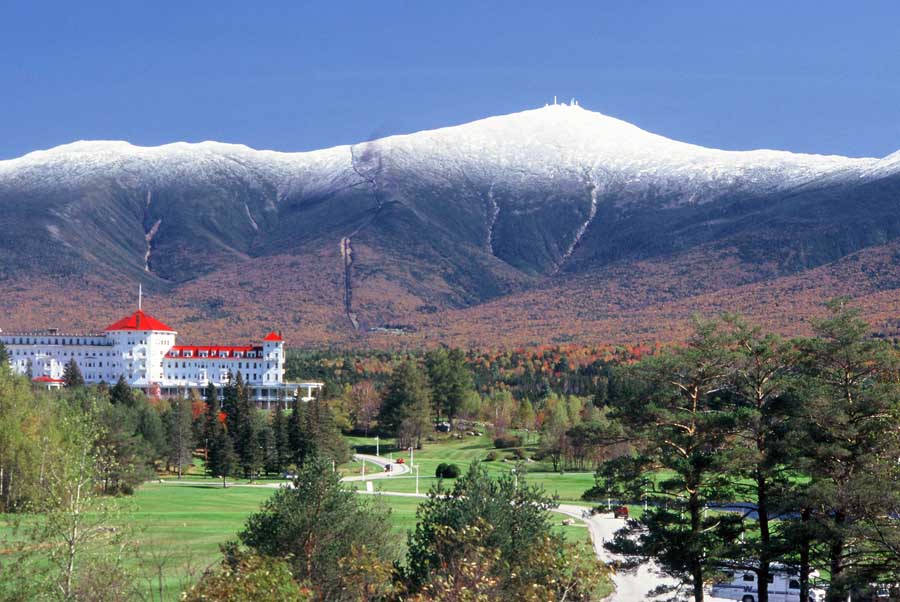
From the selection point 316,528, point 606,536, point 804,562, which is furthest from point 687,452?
point 606,536

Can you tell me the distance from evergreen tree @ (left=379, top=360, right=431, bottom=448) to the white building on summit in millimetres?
39630

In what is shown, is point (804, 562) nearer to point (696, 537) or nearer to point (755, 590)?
point (696, 537)

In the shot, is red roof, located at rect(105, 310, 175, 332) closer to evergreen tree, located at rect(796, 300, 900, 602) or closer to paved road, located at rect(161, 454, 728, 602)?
paved road, located at rect(161, 454, 728, 602)

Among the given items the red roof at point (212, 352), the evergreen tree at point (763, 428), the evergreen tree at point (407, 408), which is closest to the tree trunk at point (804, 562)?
the evergreen tree at point (763, 428)

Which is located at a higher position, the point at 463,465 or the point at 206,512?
the point at 463,465


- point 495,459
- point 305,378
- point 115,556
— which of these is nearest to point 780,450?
point 115,556

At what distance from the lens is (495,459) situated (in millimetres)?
96438

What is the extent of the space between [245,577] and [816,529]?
674 inches

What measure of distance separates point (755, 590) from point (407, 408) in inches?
2722

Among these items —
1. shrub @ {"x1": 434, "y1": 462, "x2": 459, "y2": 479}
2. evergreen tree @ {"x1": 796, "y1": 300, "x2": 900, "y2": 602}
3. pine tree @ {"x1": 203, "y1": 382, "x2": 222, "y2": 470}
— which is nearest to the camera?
evergreen tree @ {"x1": 796, "y1": 300, "x2": 900, "y2": 602}

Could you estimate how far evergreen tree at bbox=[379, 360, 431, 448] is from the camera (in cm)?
10994

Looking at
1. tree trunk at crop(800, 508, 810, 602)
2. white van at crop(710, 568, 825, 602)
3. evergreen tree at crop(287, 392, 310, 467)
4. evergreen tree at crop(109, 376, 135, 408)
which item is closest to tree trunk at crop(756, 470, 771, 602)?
tree trunk at crop(800, 508, 810, 602)

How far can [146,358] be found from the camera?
15425 cm

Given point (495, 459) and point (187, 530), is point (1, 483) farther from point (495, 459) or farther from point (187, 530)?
point (495, 459)
